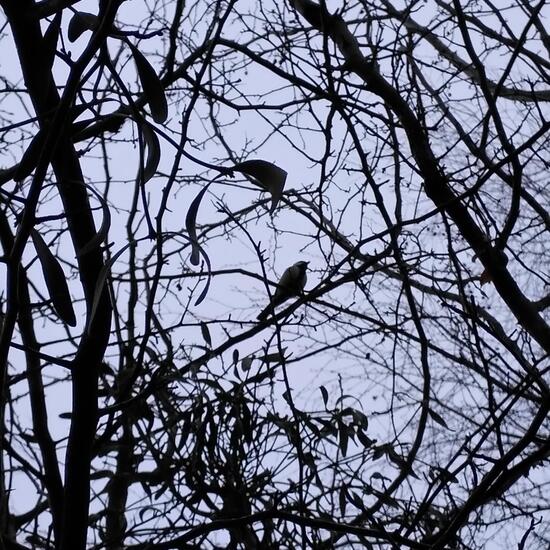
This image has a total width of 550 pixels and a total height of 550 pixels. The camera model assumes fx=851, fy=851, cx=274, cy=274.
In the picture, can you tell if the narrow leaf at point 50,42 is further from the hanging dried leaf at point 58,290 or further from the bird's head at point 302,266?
the bird's head at point 302,266

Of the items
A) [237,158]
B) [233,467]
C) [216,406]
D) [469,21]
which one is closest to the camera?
[233,467]

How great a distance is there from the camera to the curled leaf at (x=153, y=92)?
2.74 ft

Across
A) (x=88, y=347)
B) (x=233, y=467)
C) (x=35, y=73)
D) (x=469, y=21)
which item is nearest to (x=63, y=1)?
(x=35, y=73)

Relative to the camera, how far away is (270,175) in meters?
0.85

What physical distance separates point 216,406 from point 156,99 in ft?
3.35

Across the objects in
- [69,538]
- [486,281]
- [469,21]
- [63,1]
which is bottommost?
[69,538]

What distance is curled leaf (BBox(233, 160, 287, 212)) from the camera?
85cm

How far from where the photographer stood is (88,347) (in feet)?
2.88

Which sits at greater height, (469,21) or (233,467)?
(469,21)

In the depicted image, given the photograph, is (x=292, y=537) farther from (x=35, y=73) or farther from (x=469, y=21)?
(x=469, y=21)

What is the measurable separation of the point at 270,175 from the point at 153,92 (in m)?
0.14

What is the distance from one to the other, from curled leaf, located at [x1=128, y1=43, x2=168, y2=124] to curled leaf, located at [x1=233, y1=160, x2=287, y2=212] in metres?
0.09

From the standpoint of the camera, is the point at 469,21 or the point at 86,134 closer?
the point at 86,134

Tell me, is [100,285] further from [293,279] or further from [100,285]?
[293,279]
